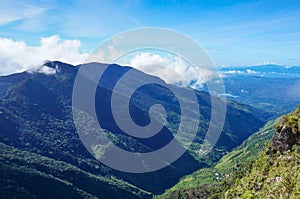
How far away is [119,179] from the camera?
182000 mm

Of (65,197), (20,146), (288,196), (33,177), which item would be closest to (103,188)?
(65,197)

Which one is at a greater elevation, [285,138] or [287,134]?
[287,134]

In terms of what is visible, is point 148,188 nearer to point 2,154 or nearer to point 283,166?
point 2,154

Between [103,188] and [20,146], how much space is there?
193 ft

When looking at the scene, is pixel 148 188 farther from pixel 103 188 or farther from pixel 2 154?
pixel 2 154

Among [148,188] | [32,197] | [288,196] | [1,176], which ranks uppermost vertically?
[288,196]

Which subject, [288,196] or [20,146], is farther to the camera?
[20,146]

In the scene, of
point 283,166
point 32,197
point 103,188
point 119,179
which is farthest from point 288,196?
point 119,179

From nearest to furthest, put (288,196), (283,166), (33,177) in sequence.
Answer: (288,196), (283,166), (33,177)

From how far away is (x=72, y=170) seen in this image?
155250 mm

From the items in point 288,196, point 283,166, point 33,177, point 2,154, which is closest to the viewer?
point 288,196

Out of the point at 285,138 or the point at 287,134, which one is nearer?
the point at 287,134

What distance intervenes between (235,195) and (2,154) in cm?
11407

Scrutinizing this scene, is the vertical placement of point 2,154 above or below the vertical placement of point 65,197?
above
